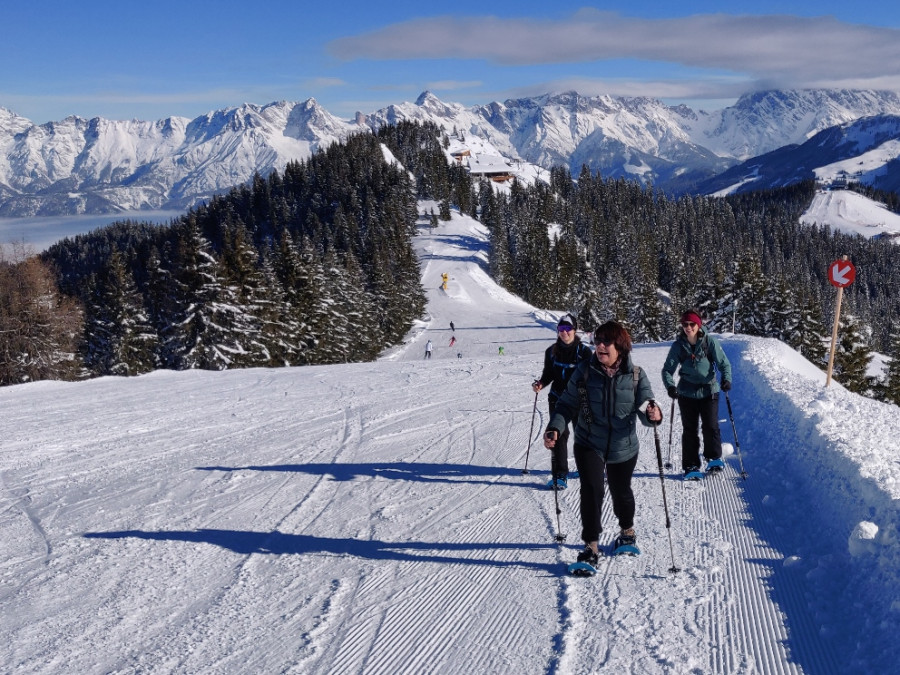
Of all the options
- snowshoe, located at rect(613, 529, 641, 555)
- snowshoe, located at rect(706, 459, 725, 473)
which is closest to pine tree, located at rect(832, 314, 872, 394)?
snowshoe, located at rect(706, 459, 725, 473)

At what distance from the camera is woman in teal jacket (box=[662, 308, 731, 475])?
795cm

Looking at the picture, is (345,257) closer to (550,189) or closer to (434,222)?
(434,222)

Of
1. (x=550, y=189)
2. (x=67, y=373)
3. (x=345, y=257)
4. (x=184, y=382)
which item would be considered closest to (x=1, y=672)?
(x=184, y=382)

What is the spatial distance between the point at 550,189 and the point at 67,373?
121 metres

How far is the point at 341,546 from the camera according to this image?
652cm

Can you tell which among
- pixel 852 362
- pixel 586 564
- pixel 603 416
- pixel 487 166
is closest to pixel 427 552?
pixel 586 564

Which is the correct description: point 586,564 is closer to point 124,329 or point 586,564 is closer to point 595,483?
point 595,483

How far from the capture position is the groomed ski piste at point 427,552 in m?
4.63

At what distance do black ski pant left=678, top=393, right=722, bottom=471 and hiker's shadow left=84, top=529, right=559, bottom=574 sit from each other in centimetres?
286

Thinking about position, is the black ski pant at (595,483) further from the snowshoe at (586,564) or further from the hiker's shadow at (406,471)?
the hiker's shadow at (406,471)

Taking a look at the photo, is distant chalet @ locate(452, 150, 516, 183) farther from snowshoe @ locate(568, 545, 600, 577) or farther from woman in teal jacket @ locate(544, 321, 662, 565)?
snowshoe @ locate(568, 545, 600, 577)

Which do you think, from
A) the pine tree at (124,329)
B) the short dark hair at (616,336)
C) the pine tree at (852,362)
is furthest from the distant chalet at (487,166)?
the short dark hair at (616,336)

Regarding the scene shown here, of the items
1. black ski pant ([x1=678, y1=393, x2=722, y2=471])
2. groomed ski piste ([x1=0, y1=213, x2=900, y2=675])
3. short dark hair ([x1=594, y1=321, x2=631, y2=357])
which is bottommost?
groomed ski piste ([x1=0, y1=213, x2=900, y2=675])

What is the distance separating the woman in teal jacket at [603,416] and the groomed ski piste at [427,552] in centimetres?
76
